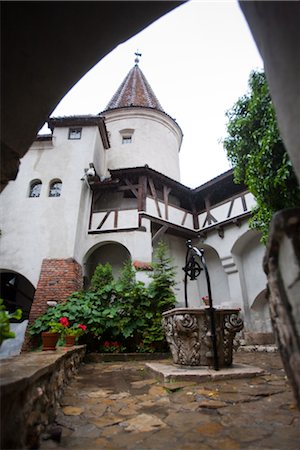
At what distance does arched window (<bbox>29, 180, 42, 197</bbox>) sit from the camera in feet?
32.9

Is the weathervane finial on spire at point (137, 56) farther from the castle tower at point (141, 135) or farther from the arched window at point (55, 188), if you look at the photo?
the arched window at point (55, 188)

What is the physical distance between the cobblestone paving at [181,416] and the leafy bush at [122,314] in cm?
321

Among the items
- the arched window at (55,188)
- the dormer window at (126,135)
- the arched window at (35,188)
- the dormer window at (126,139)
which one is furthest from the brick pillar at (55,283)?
the dormer window at (126,135)

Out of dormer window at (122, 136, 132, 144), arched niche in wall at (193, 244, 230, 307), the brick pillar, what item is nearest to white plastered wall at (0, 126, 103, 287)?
the brick pillar

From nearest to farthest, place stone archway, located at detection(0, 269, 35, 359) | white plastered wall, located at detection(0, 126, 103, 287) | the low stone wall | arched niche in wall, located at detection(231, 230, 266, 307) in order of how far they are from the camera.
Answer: the low stone wall, stone archway, located at detection(0, 269, 35, 359), white plastered wall, located at detection(0, 126, 103, 287), arched niche in wall, located at detection(231, 230, 266, 307)

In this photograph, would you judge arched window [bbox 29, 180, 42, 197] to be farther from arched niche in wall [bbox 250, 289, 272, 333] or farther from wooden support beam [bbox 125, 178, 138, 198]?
arched niche in wall [bbox 250, 289, 272, 333]

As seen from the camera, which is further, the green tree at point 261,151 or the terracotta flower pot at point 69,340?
the terracotta flower pot at point 69,340

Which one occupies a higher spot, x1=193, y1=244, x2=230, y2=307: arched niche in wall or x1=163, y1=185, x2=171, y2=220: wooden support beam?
x1=163, y1=185, x2=171, y2=220: wooden support beam

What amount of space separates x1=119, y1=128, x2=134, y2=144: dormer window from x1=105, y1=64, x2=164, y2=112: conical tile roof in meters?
1.47

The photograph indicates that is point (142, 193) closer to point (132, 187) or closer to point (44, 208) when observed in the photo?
point (132, 187)

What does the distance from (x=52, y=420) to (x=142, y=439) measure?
74 centimetres

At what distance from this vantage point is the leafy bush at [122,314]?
20.9 feet

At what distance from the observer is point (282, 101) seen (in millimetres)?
1350

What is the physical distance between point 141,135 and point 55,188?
593cm
